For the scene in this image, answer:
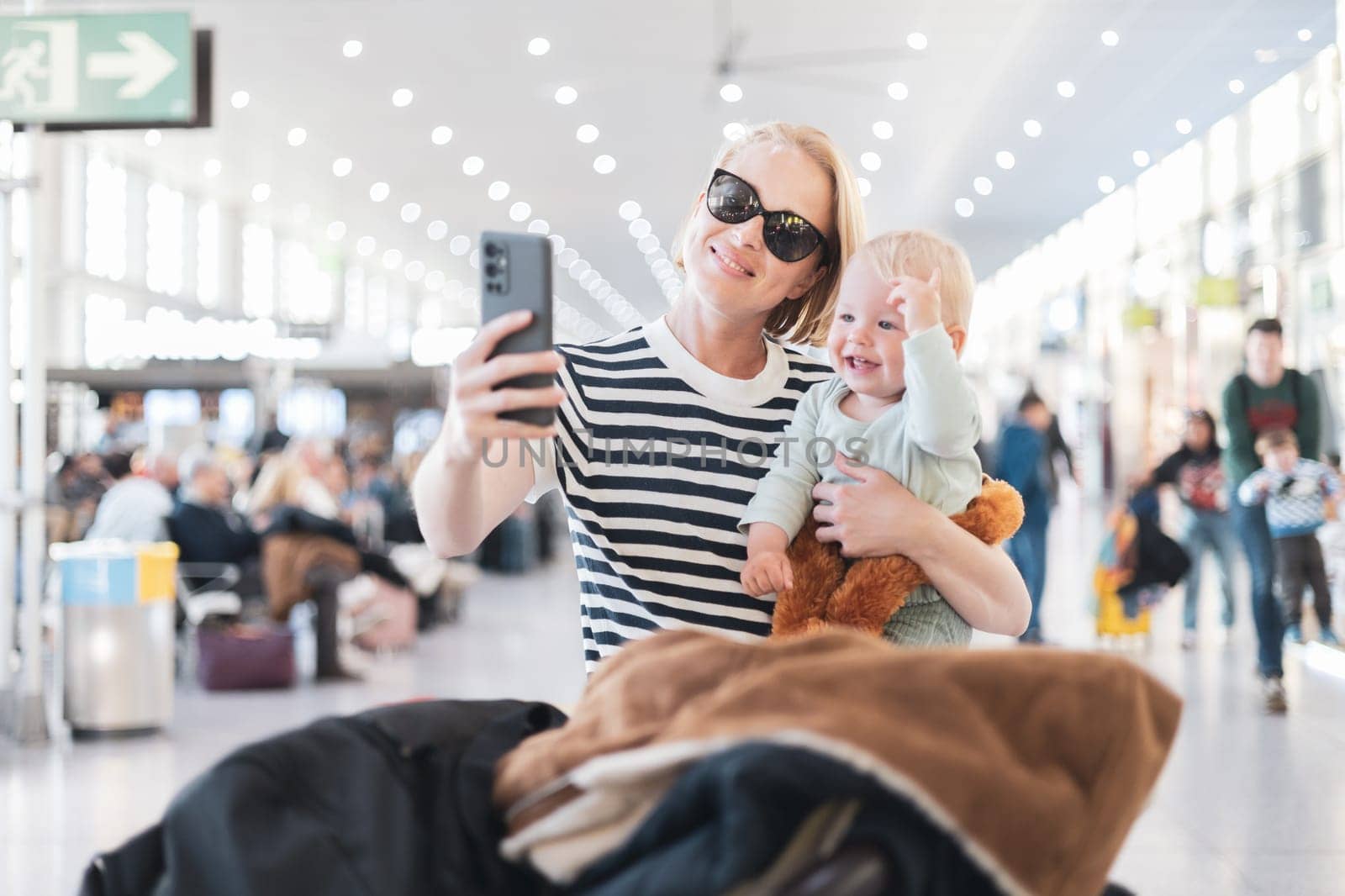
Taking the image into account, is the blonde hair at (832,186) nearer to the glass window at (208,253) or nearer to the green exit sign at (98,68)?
the green exit sign at (98,68)

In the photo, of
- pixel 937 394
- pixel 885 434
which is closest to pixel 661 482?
pixel 885 434

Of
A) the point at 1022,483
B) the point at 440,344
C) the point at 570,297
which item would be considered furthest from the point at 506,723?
the point at 570,297

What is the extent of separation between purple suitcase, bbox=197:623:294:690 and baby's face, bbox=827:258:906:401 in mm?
7122

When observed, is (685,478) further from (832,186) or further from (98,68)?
(98,68)

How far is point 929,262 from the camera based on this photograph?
1.82m

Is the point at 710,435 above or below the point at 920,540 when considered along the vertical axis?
above

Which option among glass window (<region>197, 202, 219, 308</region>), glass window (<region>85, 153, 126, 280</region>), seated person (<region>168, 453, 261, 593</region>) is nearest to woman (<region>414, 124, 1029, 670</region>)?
seated person (<region>168, 453, 261, 593</region>)

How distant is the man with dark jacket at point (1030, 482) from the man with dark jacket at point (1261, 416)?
139cm

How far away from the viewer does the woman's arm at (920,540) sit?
1.75 m

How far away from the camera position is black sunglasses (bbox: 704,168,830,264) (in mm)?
1949

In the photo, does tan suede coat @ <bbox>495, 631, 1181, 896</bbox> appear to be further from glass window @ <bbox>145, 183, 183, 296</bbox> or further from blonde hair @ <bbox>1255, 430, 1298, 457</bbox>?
glass window @ <bbox>145, 183, 183, 296</bbox>

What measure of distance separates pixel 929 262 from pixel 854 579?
1.39 feet

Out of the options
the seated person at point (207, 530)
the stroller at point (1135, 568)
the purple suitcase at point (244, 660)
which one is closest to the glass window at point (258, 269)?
the seated person at point (207, 530)

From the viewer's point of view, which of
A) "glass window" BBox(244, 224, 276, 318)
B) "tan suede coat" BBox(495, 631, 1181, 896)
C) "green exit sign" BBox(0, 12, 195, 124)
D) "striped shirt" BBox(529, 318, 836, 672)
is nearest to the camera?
"tan suede coat" BBox(495, 631, 1181, 896)
